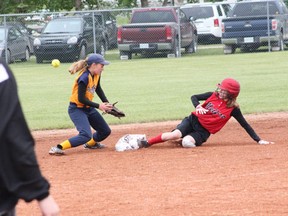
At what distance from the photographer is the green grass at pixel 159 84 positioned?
15.6 m

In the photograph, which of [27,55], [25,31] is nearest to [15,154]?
[27,55]

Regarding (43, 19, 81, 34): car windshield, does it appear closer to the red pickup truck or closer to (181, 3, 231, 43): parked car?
the red pickup truck

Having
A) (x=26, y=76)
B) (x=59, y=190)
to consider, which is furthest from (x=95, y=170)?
(x=26, y=76)

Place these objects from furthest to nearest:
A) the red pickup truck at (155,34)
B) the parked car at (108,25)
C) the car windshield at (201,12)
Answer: the car windshield at (201,12), the parked car at (108,25), the red pickup truck at (155,34)

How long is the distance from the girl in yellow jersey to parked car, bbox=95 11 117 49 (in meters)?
21.4

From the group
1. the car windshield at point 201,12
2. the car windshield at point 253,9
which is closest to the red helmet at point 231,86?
the car windshield at point 253,9

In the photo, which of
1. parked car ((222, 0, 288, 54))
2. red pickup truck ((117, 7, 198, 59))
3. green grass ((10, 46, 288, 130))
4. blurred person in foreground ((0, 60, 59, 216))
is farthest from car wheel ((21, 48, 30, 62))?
blurred person in foreground ((0, 60, 59, 216))

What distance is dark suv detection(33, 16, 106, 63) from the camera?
29.8 meters

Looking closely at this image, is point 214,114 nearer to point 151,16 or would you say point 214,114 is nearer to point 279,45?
point 279,45

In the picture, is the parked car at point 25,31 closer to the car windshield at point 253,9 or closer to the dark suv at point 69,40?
the dark suv at point 69,40

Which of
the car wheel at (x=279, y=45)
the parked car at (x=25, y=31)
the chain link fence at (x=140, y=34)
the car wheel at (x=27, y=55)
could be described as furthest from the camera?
the parked car at (x=25, y=31)

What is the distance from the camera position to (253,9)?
3241 cm

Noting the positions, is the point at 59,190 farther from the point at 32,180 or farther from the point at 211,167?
the point at 32,180

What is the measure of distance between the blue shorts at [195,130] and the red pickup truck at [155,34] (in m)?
18.7
